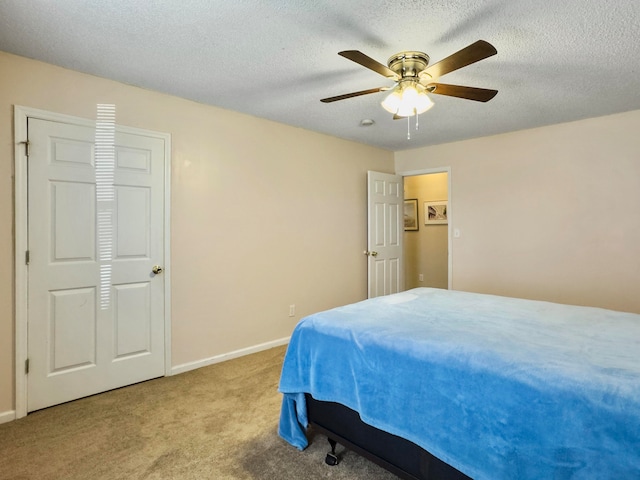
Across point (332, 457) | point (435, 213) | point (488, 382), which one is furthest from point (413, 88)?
point (435, 213)

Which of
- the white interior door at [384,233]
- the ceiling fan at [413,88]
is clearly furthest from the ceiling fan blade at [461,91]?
the white interior door at [384,233]

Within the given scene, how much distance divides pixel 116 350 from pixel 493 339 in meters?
2.63

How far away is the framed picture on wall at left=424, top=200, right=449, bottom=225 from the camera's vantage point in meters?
5.78

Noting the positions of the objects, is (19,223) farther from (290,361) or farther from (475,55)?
(475,55)

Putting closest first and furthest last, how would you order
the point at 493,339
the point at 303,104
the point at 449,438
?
the point at 449,438 < the point at 493,339 < the point at 303,104

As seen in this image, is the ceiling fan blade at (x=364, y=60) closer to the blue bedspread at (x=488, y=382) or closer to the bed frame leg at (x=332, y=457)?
the blue bedspread at (x=488, y=382)

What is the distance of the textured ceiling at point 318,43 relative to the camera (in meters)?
1.77

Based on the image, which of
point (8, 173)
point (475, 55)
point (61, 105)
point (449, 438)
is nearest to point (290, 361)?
point (449, 438)

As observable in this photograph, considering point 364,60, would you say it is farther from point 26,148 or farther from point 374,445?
point 26,148

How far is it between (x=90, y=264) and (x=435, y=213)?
16.5 ft

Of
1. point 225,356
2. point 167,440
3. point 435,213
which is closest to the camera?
point 167,440

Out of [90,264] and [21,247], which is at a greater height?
[21,247]

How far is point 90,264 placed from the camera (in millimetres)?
2533

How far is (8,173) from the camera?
2209 mm
